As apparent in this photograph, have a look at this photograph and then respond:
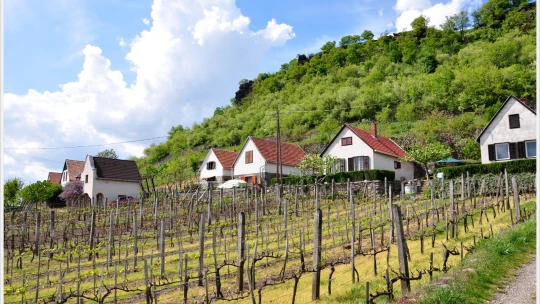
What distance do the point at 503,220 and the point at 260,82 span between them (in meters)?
113

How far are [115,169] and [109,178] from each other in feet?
4.84

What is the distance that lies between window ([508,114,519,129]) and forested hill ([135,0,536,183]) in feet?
38.6

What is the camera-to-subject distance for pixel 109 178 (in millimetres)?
45344

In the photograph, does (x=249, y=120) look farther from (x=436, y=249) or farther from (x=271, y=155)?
(x=436, y=249)

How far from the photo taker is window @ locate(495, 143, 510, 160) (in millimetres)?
30844

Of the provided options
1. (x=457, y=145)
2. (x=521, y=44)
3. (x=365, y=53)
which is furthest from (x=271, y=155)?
(x=365, y=53)

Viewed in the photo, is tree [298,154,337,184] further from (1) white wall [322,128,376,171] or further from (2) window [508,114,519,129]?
(2) window [508,114,519,129]

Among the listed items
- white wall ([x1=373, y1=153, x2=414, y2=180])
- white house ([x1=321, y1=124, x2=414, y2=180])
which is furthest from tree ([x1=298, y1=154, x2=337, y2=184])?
white wall ([x1=373, y1=153, x2=414, y2=180])

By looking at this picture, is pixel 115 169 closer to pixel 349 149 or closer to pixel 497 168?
pixel 349 149

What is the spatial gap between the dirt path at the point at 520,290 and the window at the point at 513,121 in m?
24.6

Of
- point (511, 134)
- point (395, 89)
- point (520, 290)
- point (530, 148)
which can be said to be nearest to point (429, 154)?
point (511, 134)

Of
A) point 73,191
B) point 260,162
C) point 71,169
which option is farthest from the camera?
point 71,169

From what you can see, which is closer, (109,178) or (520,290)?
(520,290)

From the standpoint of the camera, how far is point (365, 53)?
118000mm
